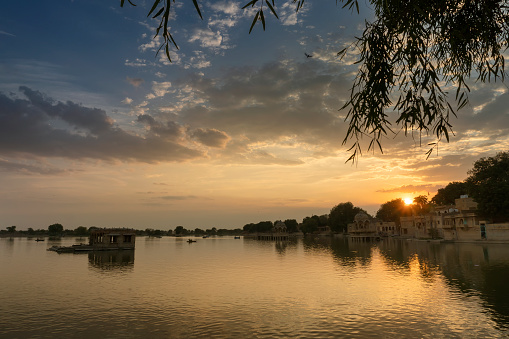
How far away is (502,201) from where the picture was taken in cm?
7519

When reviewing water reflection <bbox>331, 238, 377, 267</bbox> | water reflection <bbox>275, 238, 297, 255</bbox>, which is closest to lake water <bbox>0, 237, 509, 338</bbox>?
water reflection <bbox>331, 238, 377, 267</bbox>

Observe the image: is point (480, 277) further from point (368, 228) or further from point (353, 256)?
point (368, 228)

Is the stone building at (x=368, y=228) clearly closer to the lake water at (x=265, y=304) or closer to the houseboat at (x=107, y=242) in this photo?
the houseboat at (x=107, y=242)

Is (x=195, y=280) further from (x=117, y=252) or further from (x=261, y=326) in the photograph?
(x=117, y=252)

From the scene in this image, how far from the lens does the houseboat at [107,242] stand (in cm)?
8194

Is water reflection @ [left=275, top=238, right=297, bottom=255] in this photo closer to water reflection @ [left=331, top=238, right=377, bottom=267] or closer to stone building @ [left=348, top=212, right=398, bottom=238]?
water reflection @ [left=331, top=238, right=377, bottom=267]

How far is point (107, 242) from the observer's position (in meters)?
82.7

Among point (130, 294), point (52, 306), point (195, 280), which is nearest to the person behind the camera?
point (52, 306)

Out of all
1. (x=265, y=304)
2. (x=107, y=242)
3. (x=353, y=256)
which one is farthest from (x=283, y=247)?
(x=265, y=304)

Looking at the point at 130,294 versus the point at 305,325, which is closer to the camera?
the point at 305,325

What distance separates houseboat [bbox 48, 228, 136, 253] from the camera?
8194 cm

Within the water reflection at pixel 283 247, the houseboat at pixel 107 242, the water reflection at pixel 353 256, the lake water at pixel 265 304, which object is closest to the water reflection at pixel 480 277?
the lake water at pixel 265 304

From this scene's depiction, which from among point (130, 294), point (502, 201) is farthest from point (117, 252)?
point (502, 201)

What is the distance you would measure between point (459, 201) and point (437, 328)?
293 ft
